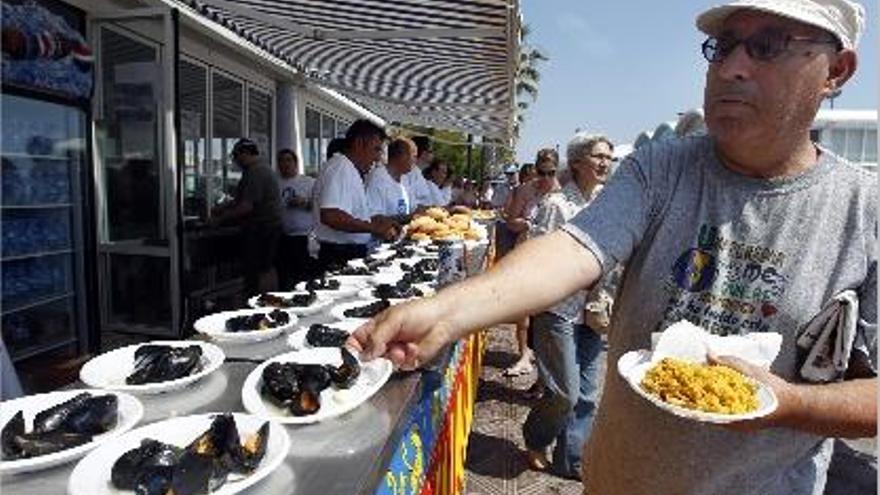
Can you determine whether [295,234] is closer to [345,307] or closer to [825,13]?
[345,307]

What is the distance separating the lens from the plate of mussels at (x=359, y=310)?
276 cm

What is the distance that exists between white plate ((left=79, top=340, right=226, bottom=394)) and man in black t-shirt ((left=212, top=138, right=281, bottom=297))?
5.37 metres

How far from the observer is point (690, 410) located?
1442 millimetres

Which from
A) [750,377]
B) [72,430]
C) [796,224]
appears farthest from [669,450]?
[72,430]

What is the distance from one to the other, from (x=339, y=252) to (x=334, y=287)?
2.46 meters

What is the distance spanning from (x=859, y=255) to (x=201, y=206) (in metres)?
7.95

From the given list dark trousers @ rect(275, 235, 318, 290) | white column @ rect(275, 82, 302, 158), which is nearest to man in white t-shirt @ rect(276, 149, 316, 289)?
dark trousers @ rect(275, 235, 318, 290)

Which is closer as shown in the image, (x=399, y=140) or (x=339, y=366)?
(x=339, y=366)

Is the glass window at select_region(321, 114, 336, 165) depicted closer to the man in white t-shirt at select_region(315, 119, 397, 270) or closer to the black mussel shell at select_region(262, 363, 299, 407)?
the man in white t-shirt at select_region(315, 119, 397, 270)

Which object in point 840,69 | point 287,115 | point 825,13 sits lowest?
point 840,69

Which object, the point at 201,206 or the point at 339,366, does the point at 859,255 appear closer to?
the point at 339,366

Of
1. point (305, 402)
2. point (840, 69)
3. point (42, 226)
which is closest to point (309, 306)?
point (305, 402)

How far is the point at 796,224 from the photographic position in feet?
5.49

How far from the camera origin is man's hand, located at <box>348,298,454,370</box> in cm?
162
